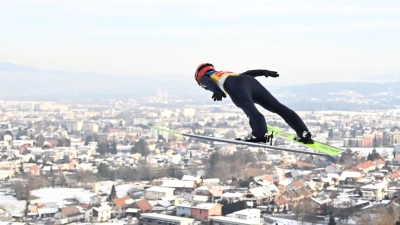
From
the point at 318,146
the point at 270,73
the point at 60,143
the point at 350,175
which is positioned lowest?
the point at 350,175

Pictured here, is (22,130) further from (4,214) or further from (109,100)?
(4,214)

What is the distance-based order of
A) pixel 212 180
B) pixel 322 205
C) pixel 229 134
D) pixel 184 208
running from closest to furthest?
pixel 184 208 → pixel 322 205 → pixel 212 180 → pixel 229 134

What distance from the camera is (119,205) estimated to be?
93.6 ft

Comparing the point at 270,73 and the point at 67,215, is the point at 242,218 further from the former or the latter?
the point at 270,73

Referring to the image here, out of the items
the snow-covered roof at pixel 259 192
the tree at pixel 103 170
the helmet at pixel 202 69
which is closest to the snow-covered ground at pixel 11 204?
the tree at pixel 103 170

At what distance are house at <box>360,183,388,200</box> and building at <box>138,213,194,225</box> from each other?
761 cm

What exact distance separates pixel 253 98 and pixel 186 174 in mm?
31895

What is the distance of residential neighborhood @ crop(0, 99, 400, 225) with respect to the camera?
27.1 m

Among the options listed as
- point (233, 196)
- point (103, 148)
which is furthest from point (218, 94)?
point (103, 148)

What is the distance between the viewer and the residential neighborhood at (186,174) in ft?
89.0

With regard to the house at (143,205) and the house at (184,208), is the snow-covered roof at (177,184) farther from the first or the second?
the house at (184,208)

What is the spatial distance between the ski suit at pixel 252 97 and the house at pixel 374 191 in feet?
82.9

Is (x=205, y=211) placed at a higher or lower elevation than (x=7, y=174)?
lower

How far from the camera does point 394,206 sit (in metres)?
26.0
